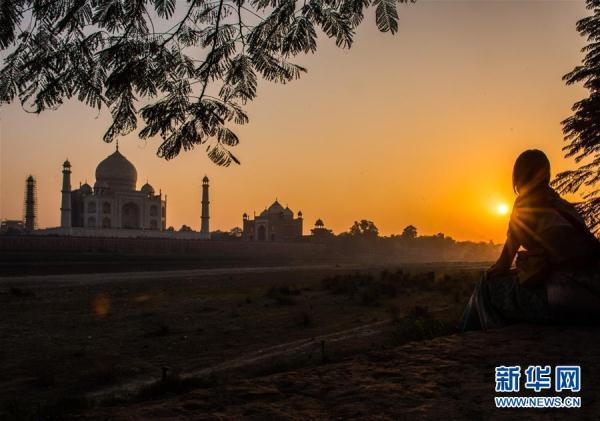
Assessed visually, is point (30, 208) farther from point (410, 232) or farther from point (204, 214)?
point (410, 232)

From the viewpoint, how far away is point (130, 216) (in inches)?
2297

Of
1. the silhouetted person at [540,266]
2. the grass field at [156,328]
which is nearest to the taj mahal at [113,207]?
the grass field at [156,328]

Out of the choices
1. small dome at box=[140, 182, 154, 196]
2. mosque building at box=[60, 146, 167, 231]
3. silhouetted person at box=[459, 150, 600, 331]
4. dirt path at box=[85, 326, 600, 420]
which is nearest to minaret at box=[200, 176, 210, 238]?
mosque building at box=[60, 146, 167, 231]

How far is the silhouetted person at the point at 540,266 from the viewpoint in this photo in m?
3.13

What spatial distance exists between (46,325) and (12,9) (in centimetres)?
995

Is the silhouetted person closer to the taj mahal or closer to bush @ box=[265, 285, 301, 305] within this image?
bush @ box=[265, 285, 301, 305]

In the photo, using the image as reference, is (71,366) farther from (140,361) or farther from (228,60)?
(228,60)

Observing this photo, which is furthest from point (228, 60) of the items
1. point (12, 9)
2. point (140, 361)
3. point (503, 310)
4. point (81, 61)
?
point (140, 361)

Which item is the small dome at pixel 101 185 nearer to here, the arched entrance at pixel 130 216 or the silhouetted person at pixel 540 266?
the arched entrance at pixel 130 216

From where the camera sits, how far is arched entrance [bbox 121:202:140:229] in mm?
57438

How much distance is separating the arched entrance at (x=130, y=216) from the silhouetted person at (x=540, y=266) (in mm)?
57974

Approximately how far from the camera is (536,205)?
3414 millimetres

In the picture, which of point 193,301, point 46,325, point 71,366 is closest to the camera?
point 71,366

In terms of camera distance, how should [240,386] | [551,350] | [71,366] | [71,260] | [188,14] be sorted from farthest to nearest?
[71,260] < [71,366] < [188,14] < [551,350] < [240,386]
